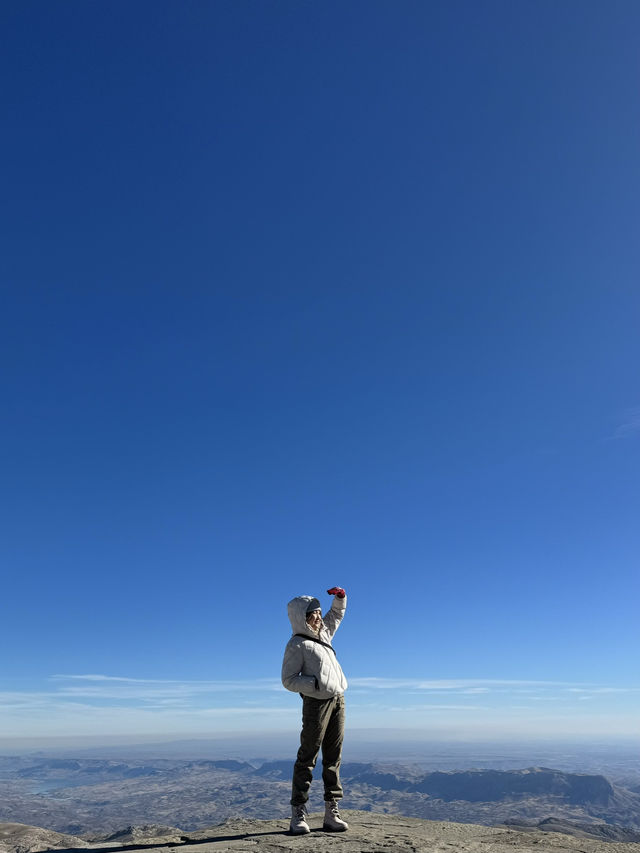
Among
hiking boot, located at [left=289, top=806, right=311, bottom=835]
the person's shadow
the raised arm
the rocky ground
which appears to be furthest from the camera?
the raised arm

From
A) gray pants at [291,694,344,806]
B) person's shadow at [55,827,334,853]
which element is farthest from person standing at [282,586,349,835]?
person's shadow at [55,827,334,853]

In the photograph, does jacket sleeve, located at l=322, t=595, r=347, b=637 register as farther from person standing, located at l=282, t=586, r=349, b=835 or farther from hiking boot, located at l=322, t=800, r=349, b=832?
hiking boot, located at l=322, t=800, r=349, b=832

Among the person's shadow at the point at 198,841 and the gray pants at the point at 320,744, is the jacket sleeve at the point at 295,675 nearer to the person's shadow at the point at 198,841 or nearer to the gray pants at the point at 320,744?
the gray pants at the point at 320,744

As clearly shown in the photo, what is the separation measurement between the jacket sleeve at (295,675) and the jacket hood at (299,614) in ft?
0.89

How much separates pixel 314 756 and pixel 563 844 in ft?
15.3

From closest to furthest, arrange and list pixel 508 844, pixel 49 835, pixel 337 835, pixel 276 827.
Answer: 1. pixel 337 835
2. pixel 508 844
3. pixel 276 827
4. pixel 49 835

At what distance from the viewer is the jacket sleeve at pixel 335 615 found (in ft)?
29.6

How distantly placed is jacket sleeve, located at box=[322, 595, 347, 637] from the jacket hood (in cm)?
81

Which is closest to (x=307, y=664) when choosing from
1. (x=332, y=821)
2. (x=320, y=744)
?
→ (x=320, y=744)

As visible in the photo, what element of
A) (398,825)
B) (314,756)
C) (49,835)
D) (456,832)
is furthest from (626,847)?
(49,835)

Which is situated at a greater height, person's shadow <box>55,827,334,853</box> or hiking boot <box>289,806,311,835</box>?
hiking boot <box>289,806,311,835</box>

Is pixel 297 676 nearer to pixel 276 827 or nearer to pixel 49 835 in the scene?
pixel 276 827

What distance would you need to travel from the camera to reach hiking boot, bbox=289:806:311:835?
7.89 meters

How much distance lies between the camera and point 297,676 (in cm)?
789
